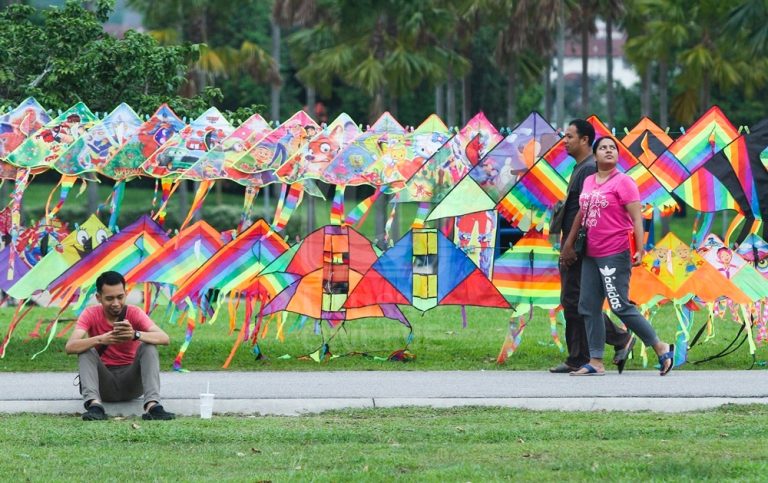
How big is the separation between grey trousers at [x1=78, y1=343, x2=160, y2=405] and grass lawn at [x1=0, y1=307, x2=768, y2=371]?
2.13 m

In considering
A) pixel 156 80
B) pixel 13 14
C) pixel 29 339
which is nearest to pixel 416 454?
pixel 29 339

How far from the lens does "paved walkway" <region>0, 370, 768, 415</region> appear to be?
9398mm

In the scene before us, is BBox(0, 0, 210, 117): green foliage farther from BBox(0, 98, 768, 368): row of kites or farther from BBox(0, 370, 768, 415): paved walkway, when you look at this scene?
BBox(0, 370, 768, 415): paved walkway

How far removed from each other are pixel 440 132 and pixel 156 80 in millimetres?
4008

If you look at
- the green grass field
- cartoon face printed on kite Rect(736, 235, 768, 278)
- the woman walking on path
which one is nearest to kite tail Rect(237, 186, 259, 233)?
the green grass field

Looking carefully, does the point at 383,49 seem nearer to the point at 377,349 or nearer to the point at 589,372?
the point at 377,349

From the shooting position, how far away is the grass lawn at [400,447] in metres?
6.89

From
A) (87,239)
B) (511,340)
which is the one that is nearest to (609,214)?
(511,340)

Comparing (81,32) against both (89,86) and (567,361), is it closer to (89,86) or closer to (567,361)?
(89,86)

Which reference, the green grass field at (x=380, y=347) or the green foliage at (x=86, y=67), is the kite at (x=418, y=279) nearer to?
the green grass field at (x=380, y=347)

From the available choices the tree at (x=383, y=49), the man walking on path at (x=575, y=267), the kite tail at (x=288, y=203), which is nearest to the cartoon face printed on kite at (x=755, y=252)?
the man walking on path at (x=575, y=267)

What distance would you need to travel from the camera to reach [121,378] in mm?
9305

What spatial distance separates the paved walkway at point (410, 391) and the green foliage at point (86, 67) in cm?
442

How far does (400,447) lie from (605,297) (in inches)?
132
